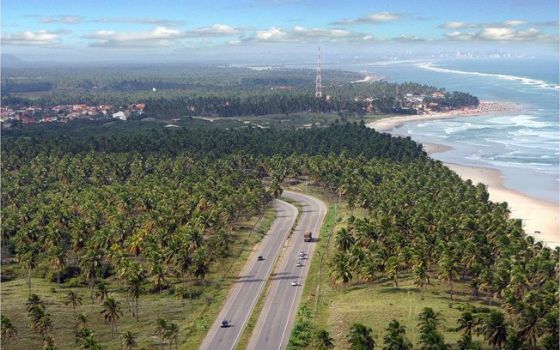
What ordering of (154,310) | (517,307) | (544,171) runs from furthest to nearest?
(544,171) → (154,310) → (517,307)

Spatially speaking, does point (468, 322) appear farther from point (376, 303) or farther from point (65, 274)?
point (65, 274)

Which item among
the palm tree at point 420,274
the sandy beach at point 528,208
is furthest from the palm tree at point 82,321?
the sandy beach at point 528,208

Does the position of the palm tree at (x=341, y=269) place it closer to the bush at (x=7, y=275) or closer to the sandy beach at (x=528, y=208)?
the sandy beach at (x=528, y=208)

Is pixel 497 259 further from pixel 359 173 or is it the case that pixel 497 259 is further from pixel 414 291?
pixel 359 173

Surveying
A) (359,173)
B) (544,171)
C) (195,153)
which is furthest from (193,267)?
(544,171)

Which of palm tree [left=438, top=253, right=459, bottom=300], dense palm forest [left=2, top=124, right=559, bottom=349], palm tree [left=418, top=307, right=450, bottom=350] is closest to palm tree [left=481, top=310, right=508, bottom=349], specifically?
dense palm forest [left=2, top=124, right=559, bottom=349]

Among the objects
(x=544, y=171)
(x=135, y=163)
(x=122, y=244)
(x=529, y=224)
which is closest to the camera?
(x=122, y=244)
